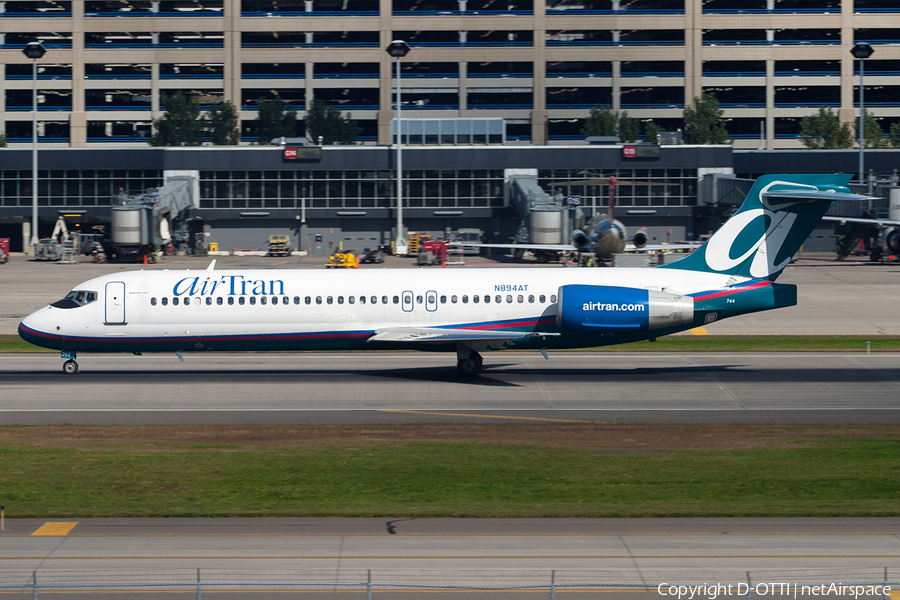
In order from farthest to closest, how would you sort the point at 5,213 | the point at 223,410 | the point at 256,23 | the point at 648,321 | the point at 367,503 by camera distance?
the point at 256,23
the point at 5,213
the point at 648,321
the point at 223,410
the point at 367,503

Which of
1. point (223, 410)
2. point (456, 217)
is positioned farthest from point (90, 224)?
point (223, 410)

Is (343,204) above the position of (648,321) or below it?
above

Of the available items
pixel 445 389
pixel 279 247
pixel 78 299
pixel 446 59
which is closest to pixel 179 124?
pixel 279 247

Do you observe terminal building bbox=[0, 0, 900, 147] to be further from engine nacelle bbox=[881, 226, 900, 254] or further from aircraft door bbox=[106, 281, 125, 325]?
aircraft door bbox=[106, 281, 125, 325]

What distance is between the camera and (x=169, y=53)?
408 ft

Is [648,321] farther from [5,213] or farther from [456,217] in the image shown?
[5,213]

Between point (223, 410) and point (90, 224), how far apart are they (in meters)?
72.9

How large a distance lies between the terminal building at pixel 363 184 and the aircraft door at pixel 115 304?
60.0 m

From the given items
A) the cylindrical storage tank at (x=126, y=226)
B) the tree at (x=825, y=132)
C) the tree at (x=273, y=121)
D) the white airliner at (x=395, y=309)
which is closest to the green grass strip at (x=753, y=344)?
the white airliner at (x=395, y=309)

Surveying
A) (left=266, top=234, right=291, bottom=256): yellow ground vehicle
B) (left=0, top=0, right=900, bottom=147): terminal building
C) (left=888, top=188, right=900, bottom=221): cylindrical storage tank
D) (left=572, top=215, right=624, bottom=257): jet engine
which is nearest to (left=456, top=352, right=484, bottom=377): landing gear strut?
(left=572, top=215, right=624, bottom=257): jet engine

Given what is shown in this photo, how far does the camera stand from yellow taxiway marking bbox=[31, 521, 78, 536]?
19.1m

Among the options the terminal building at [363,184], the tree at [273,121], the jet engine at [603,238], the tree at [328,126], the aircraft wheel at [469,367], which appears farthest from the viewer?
the tree at [273,121]

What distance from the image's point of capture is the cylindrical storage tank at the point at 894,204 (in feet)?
256

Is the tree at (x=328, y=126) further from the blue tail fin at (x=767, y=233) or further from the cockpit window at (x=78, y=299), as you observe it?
the blue tail fin at (x=767, y=233)
